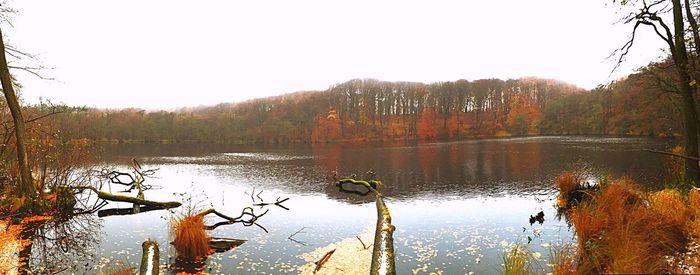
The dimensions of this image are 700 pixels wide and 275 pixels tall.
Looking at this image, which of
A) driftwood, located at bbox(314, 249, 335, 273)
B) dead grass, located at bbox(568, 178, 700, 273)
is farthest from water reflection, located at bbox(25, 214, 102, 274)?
dead grass, located at bbox(568, 178, 700, 273)

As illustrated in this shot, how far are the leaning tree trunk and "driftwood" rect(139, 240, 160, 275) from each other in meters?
8.04

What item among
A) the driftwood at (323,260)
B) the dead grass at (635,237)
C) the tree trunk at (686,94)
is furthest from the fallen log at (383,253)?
the tree trunk at (686,94)

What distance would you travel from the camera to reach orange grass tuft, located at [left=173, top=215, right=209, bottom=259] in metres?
8.80

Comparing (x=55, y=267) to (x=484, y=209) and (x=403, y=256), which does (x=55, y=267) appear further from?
(x=484, y=209)

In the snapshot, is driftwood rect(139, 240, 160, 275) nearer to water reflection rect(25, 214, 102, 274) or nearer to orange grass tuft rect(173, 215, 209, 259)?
orange grass tuft rect(173, 215, 209, 259)

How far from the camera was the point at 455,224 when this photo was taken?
11.9 m

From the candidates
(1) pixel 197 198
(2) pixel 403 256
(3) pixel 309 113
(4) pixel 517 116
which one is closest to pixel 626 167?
(2) pixel 403 256

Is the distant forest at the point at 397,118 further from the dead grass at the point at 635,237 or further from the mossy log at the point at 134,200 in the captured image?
the dead grass at the point at 635,237

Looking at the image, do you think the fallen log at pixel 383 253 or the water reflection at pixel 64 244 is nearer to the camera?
the fallen log at pixel 383 253

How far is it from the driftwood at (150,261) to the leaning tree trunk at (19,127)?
8.04m

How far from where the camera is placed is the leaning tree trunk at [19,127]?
1122cm

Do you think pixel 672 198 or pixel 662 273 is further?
pixel 672 198

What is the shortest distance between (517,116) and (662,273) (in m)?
103

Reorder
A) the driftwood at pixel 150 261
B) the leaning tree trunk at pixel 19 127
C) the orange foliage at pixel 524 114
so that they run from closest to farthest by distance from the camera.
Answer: the driftwood at pixel 150 261 → the leaning tree trunk at pixel 19 127 → the orange foliage at pixel 524 114
